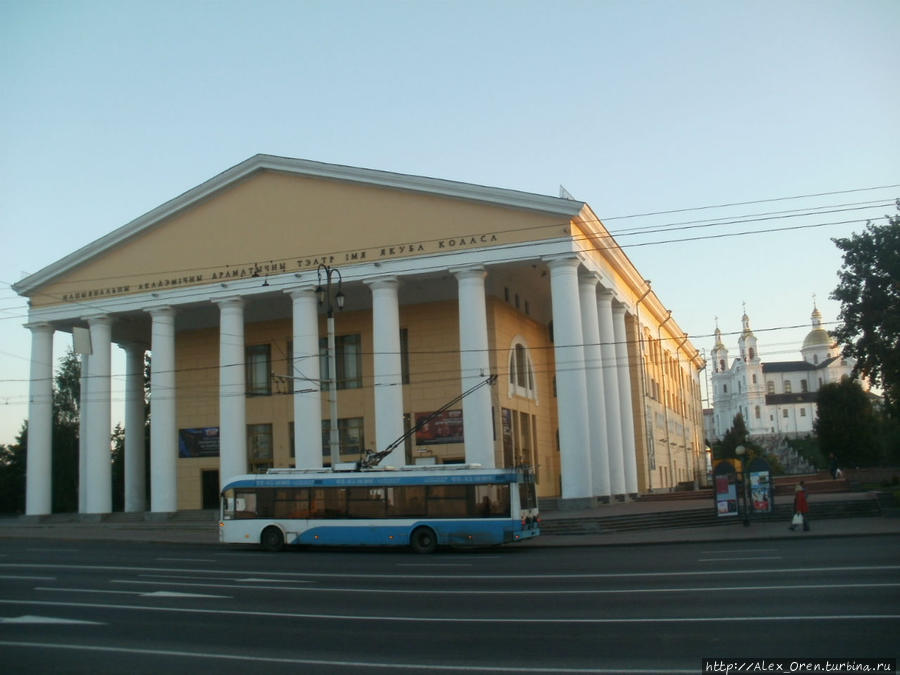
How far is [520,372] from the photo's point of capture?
44.6m

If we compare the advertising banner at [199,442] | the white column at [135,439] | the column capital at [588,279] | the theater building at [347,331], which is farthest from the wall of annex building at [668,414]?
the white column at [135,439]

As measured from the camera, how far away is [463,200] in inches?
1430

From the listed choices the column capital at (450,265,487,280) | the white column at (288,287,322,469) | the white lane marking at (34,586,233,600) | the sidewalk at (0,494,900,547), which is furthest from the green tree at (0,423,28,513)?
the white lane marking at (34,586,233,600)

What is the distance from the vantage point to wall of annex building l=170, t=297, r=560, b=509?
41.6 m

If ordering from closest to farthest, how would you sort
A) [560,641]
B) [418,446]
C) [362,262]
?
[560,641] < [362,262] < [418,446]

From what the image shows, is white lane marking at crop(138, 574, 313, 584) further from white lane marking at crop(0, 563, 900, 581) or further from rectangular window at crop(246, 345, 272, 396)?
rectangular window at crop(246, 345, 272, 396)

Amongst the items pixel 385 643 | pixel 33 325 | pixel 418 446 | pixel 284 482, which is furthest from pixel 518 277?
pixel 385 643

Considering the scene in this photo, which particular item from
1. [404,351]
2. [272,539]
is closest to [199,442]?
[404,351]

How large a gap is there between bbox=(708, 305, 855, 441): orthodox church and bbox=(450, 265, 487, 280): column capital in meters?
118

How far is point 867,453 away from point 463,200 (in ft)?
163

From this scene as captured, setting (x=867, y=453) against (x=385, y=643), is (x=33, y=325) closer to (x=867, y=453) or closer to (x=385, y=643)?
(x=385, y=643)

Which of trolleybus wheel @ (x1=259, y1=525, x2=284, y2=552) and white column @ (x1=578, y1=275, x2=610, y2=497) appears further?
white column @ (x1=578, y1=275, x2=610, y2=497)

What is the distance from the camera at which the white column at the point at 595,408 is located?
36750 millimetres

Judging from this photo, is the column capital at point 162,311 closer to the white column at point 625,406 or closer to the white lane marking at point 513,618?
the white column at point 625,406
